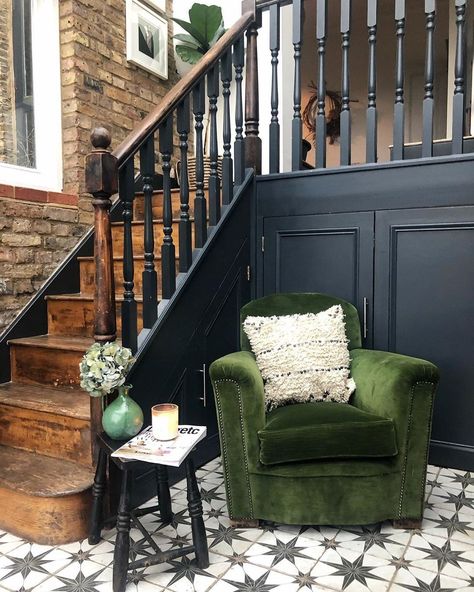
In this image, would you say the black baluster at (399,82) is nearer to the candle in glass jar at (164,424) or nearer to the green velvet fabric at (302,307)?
the green velvet fabric at (302,307)

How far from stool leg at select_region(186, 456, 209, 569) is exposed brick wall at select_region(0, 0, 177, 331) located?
1.53m

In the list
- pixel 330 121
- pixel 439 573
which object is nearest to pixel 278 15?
pixel 439 573

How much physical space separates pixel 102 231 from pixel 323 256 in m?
1.32

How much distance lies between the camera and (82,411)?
80.1 inches

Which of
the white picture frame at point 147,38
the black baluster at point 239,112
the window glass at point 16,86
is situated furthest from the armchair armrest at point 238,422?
the white picture frame at point 147,38

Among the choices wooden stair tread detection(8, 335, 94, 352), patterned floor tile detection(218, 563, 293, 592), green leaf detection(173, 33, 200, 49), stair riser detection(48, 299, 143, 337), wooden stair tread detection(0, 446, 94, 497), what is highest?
green leaf detection(173, 33, 200, 49)

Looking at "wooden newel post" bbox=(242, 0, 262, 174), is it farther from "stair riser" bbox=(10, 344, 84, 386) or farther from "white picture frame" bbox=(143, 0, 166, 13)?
"stair riser" bbox=(10, 344, 84, 386)

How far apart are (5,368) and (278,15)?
246 centimetres

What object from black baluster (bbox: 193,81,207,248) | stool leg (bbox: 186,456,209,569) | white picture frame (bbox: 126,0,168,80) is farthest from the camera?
white picture frame (bbox: 126,0,168,80)

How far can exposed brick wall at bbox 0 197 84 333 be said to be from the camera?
104 inches

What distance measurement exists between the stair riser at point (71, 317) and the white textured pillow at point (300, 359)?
36.4 inches

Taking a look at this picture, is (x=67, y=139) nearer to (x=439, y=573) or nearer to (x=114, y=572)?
(x=114, y=572)

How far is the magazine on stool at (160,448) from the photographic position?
1.54m

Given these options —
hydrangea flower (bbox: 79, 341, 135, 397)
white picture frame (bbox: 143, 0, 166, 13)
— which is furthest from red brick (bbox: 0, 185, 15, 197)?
white picture frame (bbox: 143, 0, 166, 13)
